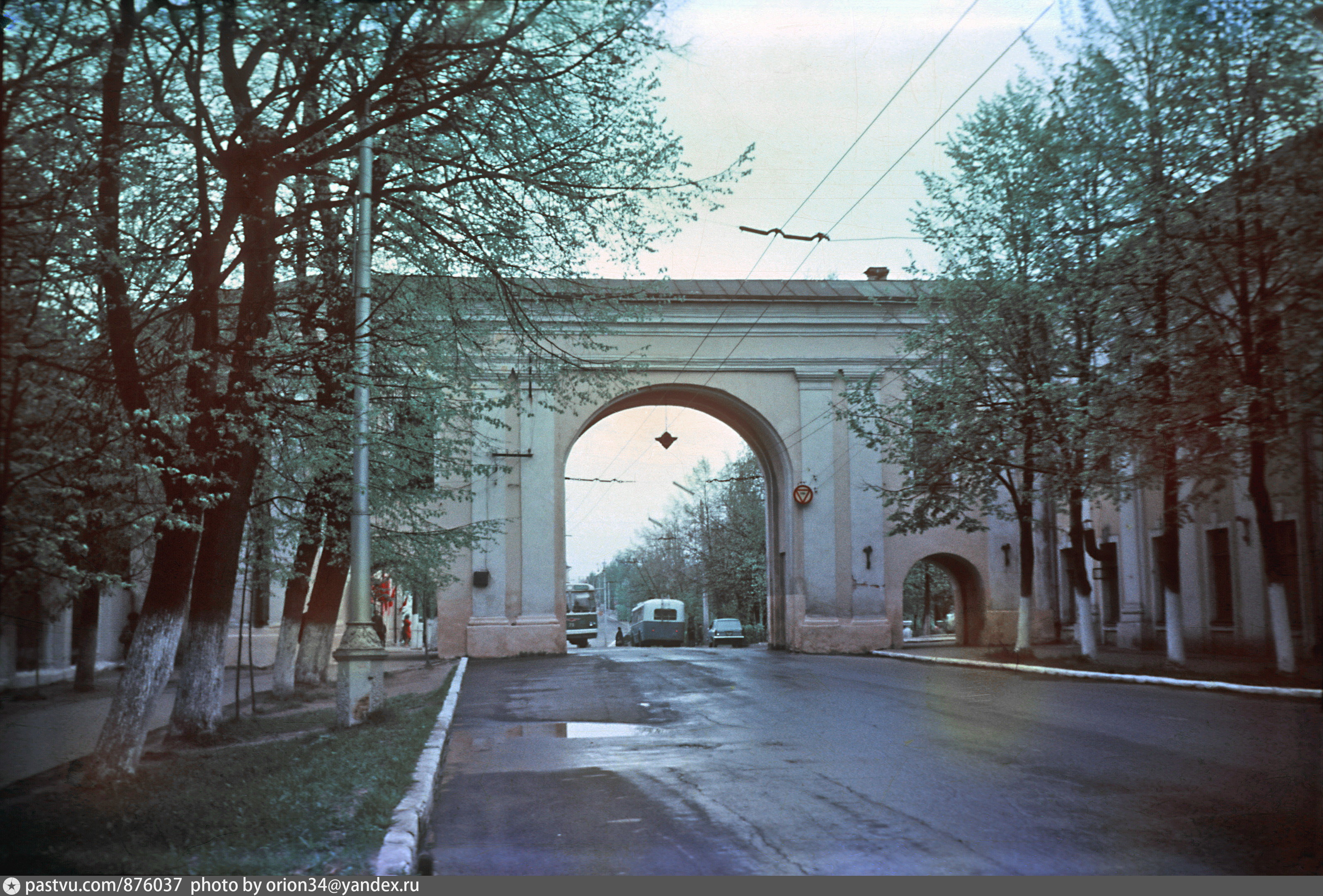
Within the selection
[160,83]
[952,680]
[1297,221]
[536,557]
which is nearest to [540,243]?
[160,83]

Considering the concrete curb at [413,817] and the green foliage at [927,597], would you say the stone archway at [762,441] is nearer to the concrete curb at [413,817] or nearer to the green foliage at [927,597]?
the green foliage at [927,597]

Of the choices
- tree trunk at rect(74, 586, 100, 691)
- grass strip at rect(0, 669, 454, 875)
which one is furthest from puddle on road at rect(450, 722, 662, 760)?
tree trunk at rect(74, 586, 100, 691)

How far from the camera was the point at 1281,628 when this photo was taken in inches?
613

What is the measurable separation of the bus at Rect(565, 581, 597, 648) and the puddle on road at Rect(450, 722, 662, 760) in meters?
46.1

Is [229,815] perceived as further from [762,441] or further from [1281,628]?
[762,441]

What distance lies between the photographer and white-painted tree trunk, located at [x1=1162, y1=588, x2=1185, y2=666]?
64.1 ft

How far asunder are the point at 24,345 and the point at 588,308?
7674 millimetres

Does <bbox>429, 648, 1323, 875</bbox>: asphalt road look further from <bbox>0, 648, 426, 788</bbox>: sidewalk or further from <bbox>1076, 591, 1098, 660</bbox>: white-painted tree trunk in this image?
<bbox>1076, 591, 1098, 660</bbox>: white-painted tree trunk

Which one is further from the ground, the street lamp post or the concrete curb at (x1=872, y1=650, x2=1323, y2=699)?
the street lamp post

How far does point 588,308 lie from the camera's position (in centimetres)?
1296

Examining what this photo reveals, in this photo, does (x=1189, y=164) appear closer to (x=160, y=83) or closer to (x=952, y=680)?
(x=952, y=680)

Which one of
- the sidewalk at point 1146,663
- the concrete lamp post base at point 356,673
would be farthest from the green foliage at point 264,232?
the sidewalk at point 1146,663

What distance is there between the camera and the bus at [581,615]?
59.0m

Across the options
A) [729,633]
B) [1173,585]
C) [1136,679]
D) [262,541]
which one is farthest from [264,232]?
[729,633]
